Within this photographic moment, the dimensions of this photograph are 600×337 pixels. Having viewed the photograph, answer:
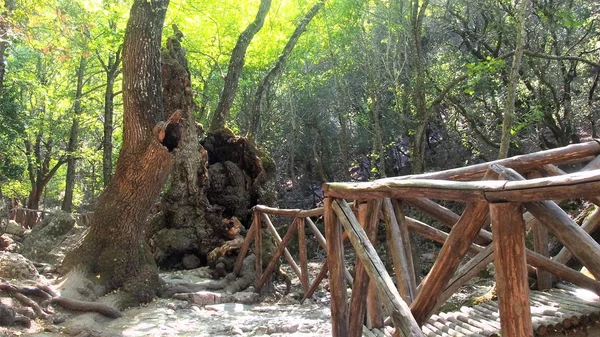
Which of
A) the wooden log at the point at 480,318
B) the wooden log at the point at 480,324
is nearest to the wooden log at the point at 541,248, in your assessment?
the wooden log at the point at 480,318

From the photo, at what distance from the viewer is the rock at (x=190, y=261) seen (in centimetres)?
989

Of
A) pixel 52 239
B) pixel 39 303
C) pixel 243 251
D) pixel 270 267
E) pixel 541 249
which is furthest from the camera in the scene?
pixel 52 239

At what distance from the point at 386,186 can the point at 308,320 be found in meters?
3.73

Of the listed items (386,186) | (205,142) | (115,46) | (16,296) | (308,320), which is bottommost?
(308,320)

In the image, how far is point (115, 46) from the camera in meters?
14.0

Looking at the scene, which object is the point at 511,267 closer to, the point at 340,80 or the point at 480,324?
the point at 480,324

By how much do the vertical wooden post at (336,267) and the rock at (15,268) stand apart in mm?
4568

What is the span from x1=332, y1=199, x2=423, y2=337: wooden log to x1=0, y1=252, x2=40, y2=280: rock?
15.7 ft

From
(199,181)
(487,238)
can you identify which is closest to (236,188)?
(199,181)

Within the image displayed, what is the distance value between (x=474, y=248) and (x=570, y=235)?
Result: 2.67 metres

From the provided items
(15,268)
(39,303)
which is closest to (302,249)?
(39,303)

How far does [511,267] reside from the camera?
2.17 metres

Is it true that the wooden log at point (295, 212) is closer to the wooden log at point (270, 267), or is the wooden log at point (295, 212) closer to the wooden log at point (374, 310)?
the wooden log at point (270, 267)

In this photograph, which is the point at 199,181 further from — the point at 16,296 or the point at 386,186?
the point at 386,186
